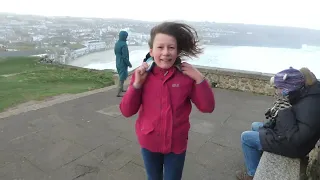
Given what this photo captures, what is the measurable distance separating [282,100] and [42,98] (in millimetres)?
7424

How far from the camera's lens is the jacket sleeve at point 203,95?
5.61 feet

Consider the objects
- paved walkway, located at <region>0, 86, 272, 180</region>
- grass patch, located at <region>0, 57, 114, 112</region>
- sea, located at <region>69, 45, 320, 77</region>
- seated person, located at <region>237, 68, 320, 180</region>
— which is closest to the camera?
seated person, located at <region>237, 68, 320, 180</region>

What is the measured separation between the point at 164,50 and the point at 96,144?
285cm

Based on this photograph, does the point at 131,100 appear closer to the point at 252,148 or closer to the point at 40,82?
the point at 252,148

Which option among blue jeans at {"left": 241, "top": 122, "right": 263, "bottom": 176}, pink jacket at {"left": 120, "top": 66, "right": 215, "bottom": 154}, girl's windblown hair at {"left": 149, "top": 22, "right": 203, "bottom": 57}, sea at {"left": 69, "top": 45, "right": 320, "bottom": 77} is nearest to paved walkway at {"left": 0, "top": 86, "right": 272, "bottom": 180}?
blue jeans at {"left": 241, "top": 122, "right": 263, "bottom": 176}

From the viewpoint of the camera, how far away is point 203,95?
172cm

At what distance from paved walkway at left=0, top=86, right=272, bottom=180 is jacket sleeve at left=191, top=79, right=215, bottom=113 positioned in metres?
1.70

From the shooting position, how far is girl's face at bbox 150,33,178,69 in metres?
1.64

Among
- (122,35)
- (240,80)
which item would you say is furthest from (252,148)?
(240,80)

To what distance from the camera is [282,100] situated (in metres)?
2.25

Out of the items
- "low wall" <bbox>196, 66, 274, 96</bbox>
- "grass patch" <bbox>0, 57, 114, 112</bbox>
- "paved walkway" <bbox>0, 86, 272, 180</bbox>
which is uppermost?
"low wall" <bbox>196, 66, 274, 96</bbox>

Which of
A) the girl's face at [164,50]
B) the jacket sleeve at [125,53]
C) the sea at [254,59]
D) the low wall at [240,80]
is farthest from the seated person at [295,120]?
the sea at [254,59]

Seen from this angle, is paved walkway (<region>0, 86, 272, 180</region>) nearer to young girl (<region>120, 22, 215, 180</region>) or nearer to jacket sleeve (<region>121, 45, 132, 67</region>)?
jacket sleeve (<region>121, 45, 132, 67</region>)

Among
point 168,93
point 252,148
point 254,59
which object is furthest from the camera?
point 254,59
